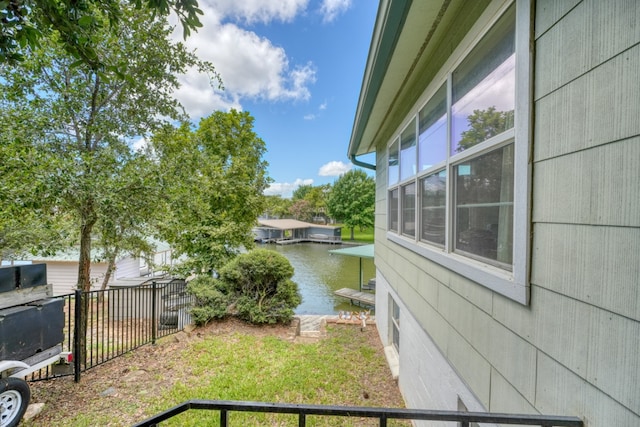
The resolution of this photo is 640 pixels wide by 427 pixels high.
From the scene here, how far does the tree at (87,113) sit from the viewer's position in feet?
11.3

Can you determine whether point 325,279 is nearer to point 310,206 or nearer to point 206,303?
point 206,303

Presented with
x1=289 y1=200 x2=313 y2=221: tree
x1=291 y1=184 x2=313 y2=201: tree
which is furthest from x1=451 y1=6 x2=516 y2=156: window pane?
x1=291 y1=184 x2=313 y2=201: tree

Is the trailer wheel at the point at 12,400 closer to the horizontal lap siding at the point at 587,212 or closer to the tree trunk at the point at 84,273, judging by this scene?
the tree trunk at the point at 84,273

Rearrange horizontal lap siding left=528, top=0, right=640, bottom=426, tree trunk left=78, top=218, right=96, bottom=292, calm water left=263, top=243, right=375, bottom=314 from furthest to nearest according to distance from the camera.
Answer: calm water left=263, top=243, right=375, bottom=314, tree trunk left=78, top=218, right=96, bottom=292, horizontal lap siding left=528, top=0, right=640, bottom=426

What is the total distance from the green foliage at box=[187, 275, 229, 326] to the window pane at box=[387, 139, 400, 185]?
4.82 metres

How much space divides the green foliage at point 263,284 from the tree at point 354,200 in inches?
1025

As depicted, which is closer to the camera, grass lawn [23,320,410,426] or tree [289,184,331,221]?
grass lawn [23,320,410,426]

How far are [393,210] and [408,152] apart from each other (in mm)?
1289

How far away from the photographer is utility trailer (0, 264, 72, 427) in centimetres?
271

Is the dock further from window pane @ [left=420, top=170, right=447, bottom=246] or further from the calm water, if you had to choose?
window pane @ [left=420, top=170, right=447, bottom=246]

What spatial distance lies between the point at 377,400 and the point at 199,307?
4434 mm

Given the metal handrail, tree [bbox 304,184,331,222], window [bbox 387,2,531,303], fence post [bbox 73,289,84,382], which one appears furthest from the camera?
tree [bbox 304,184,331,222]

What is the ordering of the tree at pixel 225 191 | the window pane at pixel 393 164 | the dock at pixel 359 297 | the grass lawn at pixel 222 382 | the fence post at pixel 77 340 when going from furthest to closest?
the dock at pixel 359 297 → the tree at pixel 225 191 → the window pane at pixel 393 164 → the fence post at pixel 77 340 → the grass lawn at pixel 222 382

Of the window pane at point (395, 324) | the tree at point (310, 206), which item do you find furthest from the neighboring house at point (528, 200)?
the tree at point (310, 206)
